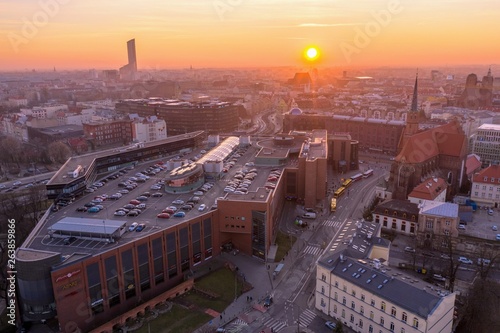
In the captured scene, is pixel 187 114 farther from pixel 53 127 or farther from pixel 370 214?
pixel 370 214

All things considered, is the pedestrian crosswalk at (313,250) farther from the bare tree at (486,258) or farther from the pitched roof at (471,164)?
the pitched roof at (471,164)

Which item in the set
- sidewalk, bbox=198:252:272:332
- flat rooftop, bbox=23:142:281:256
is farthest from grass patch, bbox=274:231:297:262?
flat rooftop, bbox=23:142:281:256

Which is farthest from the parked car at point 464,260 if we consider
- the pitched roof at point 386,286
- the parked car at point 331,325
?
the parked car at point 331,325

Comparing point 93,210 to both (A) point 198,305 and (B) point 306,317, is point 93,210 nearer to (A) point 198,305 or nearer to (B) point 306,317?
(A) point 198,305

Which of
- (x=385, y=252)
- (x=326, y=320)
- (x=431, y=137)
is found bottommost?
(x=326, y=320)

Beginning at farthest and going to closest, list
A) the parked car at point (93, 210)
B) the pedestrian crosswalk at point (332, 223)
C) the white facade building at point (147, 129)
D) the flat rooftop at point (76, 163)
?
the white facade building at point (147, 129), the pedestrian crosswalk at point (332, 223), the flat rooftop at point (76, 163), the parked car at point (93, 210)

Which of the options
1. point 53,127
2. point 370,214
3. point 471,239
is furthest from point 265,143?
point 53,127
